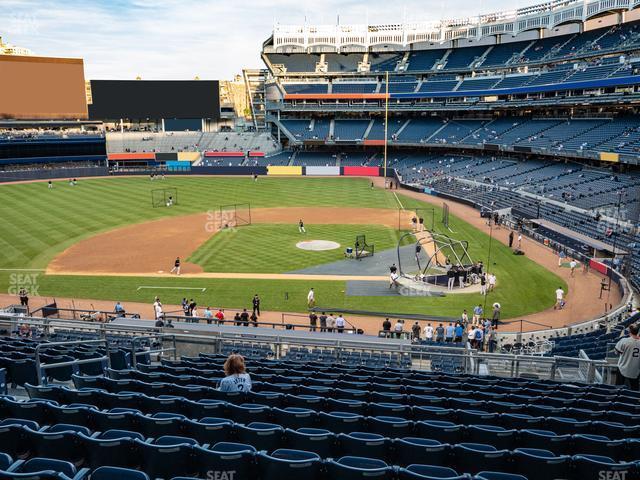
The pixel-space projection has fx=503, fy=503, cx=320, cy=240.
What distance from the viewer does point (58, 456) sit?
259 inches

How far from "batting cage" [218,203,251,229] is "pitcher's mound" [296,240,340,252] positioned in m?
8.86

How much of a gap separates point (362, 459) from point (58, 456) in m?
3.96

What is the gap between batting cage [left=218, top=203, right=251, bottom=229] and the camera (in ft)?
155

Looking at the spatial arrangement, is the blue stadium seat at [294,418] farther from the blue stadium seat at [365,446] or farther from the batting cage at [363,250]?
the batting cage at [363,250]

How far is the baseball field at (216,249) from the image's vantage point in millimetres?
29250

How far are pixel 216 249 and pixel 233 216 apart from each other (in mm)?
11865

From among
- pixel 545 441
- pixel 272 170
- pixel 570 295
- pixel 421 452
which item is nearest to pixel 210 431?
pixel 421 452

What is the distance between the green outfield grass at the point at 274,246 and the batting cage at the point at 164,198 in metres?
15.5

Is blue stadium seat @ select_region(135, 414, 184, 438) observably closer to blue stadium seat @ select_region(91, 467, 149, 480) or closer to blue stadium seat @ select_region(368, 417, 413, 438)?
blue stadium seat @ select_region(91, 467, 149, 480)

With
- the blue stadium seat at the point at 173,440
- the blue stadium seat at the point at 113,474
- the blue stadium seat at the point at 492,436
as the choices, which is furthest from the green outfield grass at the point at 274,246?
the blue stadium seat at the point at 113,474

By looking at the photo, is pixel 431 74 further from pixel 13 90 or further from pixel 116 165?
pixel 13 90

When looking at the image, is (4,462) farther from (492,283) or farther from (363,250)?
(363,250)

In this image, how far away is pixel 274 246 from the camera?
39781mm

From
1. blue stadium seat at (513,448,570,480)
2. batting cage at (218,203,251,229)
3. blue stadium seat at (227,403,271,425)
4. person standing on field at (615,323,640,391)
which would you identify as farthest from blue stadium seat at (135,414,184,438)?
batting cage at (218,203,251,229)
